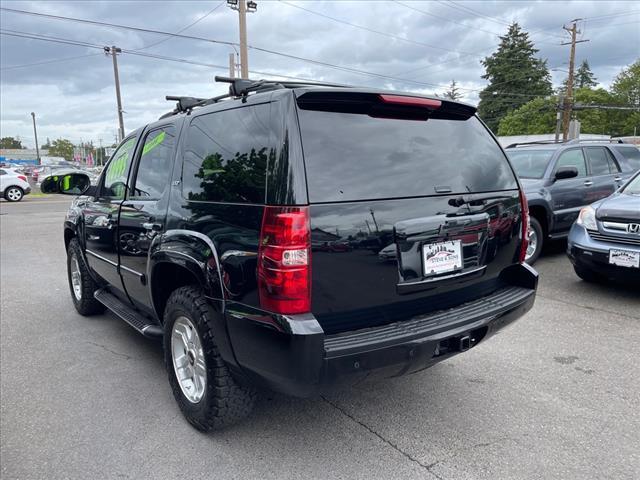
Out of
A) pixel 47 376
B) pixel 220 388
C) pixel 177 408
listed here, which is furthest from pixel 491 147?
pixel 47 376

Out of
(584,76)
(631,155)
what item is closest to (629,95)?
(584,76)

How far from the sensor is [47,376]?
3.74 m

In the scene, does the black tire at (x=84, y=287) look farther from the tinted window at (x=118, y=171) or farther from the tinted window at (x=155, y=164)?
the tinted window at (x=155, y=164)

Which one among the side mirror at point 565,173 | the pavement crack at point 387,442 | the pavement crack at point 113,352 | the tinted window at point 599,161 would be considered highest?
the tinted window at point 599,161

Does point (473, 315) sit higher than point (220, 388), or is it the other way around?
point (473, 315)

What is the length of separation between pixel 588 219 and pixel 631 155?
399cm

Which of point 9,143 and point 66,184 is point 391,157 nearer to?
point 66,184

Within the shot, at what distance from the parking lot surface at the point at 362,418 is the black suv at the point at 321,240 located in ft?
1.00

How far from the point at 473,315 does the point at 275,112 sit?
1549 millimetres

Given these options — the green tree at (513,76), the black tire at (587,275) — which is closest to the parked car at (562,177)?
the black tire at (587,275)

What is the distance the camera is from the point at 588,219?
5.50 m

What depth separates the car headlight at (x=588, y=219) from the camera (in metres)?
5.43

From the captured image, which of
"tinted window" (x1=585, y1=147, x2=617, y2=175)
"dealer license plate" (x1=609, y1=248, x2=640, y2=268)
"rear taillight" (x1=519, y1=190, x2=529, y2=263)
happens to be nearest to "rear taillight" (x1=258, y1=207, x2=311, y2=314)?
"rear taillight" (x1=519, y1=190, x2=529, y2=263)

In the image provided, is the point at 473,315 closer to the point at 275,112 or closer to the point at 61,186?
the point at 275,112
